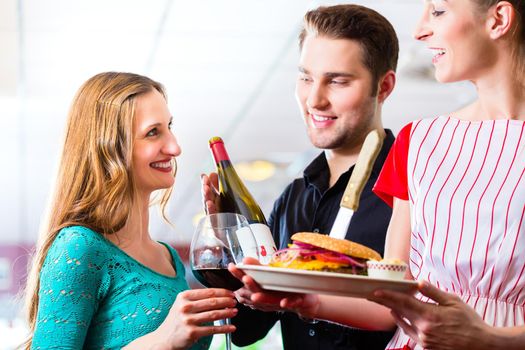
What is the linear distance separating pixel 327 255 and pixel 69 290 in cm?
63

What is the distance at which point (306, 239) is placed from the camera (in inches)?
57.0

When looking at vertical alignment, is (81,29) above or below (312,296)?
above

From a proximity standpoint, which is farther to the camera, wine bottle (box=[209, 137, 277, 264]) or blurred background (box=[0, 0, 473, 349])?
blurred background (box=[0, 0, 473, 349])

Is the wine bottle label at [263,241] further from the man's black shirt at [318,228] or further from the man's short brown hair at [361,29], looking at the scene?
the man's short brown hair at [361,29]

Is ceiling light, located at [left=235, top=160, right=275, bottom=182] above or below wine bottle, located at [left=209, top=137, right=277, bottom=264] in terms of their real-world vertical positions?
below

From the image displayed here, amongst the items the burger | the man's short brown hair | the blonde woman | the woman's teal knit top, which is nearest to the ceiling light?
the man's short brown hair

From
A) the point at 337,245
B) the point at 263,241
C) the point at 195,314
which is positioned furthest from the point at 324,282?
the point at 263,241

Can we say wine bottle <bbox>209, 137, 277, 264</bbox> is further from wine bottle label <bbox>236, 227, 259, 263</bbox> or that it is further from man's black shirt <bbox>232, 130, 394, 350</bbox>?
wine bottle label <bbox>236, 227, 259, 263</bbox>

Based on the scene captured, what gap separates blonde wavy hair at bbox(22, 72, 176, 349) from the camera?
196 centimetres

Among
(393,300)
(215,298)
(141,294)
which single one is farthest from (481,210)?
(141,294)

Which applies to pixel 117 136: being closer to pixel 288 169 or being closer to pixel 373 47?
pixel 373 47

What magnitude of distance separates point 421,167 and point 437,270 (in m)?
0.23

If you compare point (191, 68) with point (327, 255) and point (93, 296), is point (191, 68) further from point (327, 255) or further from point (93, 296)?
point (327, 255)

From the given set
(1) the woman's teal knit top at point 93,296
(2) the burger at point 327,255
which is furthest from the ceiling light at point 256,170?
(2) the burger at point 327,255
